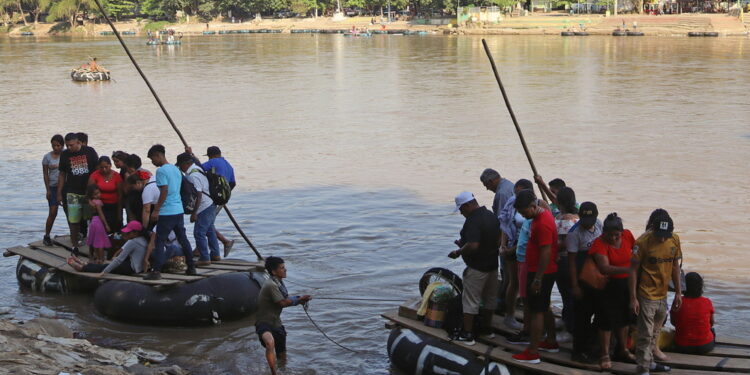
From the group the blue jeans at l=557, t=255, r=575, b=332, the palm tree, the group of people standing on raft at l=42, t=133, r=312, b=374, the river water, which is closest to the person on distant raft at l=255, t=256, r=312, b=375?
the group of people standing on raft at l=42, t=133, r=312, b=374

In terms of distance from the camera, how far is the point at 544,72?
4697 centimetres

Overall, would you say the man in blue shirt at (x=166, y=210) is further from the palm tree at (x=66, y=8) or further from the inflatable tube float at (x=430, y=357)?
the palm tree at (x=66, y=8)

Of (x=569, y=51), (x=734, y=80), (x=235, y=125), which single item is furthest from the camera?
(x=569, y=51)

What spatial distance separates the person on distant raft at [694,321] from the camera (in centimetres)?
754

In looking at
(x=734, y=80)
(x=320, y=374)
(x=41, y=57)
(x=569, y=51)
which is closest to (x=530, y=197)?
(x=320, y=374)

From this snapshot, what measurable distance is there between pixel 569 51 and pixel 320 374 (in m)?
57.3

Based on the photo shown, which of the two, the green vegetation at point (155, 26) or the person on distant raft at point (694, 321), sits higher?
the green vegetation at point (155, 26)

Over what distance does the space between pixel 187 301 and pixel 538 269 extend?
4495 mm

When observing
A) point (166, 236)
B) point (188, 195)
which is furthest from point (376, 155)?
point (166, 236)

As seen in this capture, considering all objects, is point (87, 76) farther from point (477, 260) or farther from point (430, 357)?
point (477, 260)

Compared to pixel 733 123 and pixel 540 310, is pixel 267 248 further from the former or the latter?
pixel 733 123

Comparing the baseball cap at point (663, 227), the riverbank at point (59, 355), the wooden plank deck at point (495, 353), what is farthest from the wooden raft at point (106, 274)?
the baseball cap at point (663, 227)

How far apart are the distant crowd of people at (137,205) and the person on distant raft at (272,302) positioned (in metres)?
1.99

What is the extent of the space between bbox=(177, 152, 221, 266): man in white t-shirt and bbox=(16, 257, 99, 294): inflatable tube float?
5.35ft
